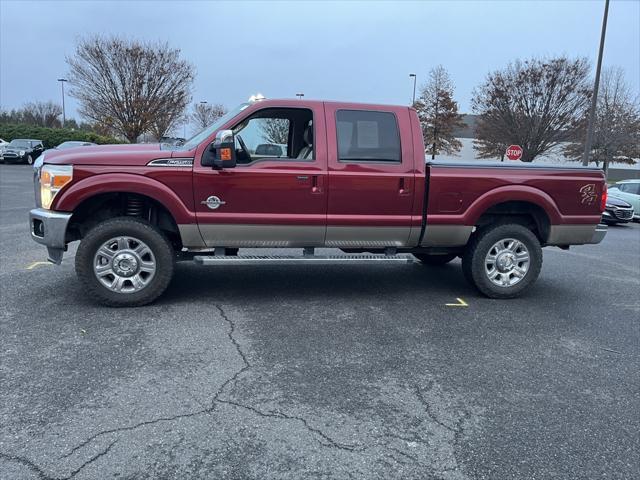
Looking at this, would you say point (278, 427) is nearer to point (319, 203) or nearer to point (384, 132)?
point (319, 203)

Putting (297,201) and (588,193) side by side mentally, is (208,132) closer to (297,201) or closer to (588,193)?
(297,201)

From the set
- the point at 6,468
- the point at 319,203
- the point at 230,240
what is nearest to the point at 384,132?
the point at 319,203

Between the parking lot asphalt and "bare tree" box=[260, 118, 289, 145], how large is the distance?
5.59ft

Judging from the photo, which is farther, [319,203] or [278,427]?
[319,203]

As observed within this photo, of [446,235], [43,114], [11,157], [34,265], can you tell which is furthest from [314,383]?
[43,114]

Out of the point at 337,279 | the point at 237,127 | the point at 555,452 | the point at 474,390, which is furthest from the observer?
the point at 337,279

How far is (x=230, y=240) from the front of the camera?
16.6ft

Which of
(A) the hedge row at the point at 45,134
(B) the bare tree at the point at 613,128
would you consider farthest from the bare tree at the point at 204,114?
(B) the bare tree at the point at 613,128

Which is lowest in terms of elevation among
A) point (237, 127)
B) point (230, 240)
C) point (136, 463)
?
point (136, 463)

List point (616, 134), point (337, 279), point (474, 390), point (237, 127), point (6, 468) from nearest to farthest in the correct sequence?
point (6, 468)
point (474, 390)
point (237, 127)
point (337, 279)
point (616, 134)

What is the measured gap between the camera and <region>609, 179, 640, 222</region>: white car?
15922 millimetres

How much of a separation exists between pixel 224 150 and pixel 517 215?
3518 millimetres

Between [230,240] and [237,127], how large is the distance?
1.15 meters

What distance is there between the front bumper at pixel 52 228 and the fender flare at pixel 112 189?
0.29 ft
